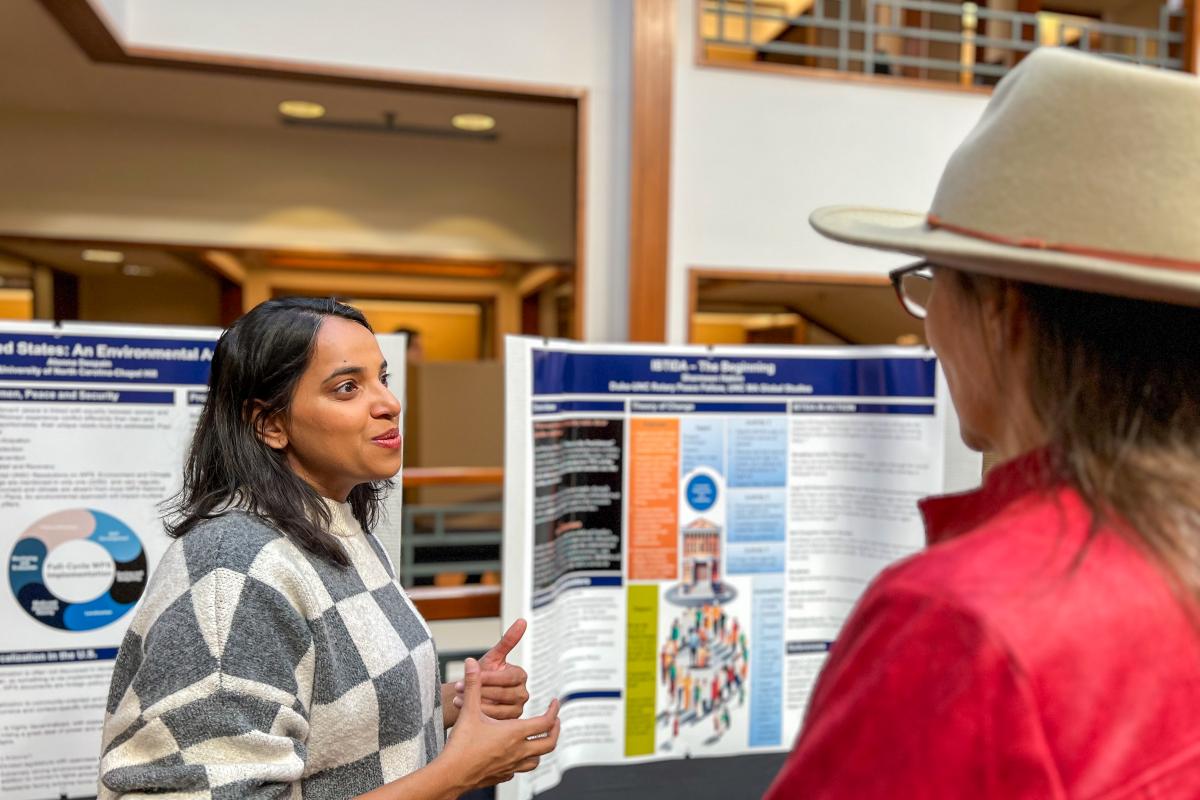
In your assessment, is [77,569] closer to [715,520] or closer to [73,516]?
[73,516]

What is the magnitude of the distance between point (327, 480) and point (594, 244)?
6.73 feet

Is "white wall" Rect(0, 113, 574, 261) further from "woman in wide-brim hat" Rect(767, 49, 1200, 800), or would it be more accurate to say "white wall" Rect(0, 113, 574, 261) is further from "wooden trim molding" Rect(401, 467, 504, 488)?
"woman in wide-brim hat" Rect(767, 49, 1200, 800)

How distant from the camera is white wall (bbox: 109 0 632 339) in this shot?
8.74 ft

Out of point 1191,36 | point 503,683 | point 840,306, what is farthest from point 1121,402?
point 840,306

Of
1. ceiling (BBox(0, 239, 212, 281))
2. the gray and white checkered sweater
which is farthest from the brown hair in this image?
ceiling (BBox(0, 239, 212, 281))

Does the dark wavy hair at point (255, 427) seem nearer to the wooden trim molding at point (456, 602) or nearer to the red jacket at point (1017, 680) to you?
the red jacket at point (1017, 680)

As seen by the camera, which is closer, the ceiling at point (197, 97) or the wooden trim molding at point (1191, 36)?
the ceiling at point (197, 97)

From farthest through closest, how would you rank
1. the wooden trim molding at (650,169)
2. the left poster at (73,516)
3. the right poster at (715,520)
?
the wooden trim molding at (650,169)
the right poster at (715,520)
the left poster at (73,516)

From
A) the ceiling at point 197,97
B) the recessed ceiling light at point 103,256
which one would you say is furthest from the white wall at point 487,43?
the recessed ceiling light at point 103,256

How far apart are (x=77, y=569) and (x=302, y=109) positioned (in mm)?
2906

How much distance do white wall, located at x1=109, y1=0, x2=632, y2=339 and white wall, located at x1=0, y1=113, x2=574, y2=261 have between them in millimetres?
1746

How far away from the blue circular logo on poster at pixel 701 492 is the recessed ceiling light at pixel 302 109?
2863 millimetres

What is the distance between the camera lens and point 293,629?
87cm

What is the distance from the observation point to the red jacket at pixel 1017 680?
0.40 meters
